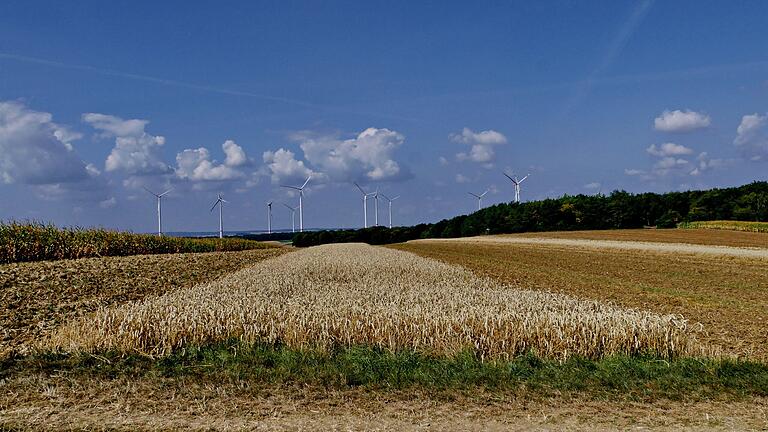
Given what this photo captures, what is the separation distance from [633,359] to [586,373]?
151cm

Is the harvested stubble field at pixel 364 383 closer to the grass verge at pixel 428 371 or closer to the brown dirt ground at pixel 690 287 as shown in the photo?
the grass verge at pixel 428 371

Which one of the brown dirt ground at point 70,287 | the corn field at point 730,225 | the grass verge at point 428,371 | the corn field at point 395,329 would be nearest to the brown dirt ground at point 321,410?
the grass verge at point 428,371

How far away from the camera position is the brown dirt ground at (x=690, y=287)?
1504 centimetres

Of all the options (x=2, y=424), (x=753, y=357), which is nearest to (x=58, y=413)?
(x=2, y=424)

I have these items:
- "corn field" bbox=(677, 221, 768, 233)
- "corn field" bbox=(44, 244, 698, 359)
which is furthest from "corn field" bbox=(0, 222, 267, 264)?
"corn field" bbox=(677, 221, 768, 233)

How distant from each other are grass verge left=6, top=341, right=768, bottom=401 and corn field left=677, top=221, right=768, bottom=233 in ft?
251

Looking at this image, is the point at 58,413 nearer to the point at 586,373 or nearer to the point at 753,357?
the point at 586,373

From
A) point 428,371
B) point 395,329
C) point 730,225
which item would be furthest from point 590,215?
point 428,371

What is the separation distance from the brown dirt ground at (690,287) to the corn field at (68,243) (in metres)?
29.4

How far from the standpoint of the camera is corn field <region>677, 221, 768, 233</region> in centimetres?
7800

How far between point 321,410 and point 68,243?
130 ft

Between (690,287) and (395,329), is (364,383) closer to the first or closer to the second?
(395,329)

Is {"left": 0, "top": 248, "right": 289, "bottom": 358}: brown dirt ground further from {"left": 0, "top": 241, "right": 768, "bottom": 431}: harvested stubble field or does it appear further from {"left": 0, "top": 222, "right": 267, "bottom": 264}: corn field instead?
{"left": 0, "top": 222, "right": 267, "bottom": 264}: corn field

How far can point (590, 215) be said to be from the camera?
10762cm
